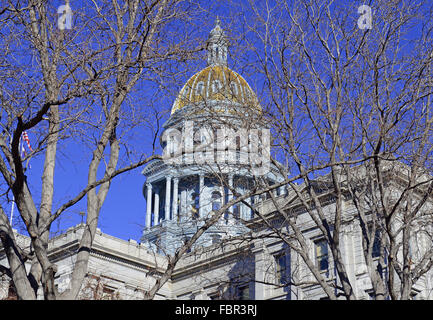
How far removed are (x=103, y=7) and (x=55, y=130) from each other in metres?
2.34

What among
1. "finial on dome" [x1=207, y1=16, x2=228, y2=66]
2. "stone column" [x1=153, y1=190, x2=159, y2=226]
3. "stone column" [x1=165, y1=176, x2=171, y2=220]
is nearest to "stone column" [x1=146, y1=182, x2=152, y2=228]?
"stone column" [x1=153, y1=190, x2=159, y2=226]

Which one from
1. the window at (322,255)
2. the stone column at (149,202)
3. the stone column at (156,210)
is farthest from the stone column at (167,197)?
the window at (322,255)

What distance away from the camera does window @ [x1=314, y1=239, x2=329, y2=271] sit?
133 ft

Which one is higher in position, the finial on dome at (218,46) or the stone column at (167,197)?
the stone column at (167,197)

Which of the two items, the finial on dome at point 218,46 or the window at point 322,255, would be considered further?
the window at point 322,255

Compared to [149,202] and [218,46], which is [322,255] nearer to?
[218,46]

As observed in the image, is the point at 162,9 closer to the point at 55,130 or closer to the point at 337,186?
the point at 55,130

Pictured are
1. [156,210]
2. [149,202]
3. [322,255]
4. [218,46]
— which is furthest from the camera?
[149,202]

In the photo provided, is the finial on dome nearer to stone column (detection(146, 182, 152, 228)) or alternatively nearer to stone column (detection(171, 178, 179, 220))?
stone column (detection(171, 178, 179, 220))

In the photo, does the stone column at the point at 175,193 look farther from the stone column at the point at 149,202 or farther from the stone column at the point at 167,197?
the stone column at the point at 149,202

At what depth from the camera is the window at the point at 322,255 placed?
40.6 m

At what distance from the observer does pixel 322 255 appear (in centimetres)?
4084

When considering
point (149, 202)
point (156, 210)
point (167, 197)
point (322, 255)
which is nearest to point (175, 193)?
point (167, 197)
